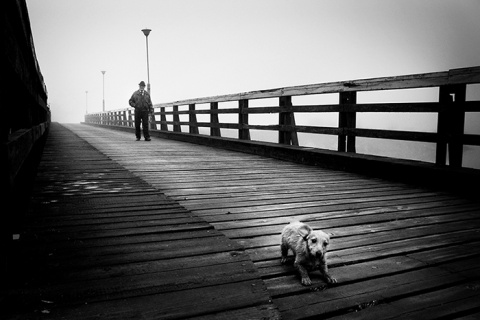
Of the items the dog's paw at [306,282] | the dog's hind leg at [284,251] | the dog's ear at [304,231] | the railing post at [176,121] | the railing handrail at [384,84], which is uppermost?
the railing handrail at [384,84]

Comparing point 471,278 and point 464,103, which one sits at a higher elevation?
point 464,103

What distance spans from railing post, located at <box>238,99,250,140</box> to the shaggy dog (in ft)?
23.0

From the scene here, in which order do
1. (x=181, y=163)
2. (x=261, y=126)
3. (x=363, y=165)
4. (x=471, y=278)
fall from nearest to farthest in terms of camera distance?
1. (x=471, y=278)
2. (x=363, y=165)
3. (x=181, y=163)
4. (x=261, y=126)

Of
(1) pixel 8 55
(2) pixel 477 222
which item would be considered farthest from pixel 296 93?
(1) pixel 8 55

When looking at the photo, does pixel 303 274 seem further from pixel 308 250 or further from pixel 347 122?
pixel 347 122

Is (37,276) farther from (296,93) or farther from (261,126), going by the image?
(261,126)

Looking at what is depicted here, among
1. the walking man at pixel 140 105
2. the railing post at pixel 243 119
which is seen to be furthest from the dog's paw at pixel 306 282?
the walking man at pixel 140 105

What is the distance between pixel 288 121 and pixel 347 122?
172 cm

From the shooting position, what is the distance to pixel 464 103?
14.4 ft

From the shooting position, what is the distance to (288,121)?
7.79 meters

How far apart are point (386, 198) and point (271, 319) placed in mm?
2879

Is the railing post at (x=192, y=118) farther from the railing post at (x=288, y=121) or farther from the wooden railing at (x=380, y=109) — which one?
the railing post at (x=288, y=121)

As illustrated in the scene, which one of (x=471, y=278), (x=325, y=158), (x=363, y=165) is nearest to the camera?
(x=471, y=278)

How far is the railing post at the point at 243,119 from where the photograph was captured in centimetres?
923
